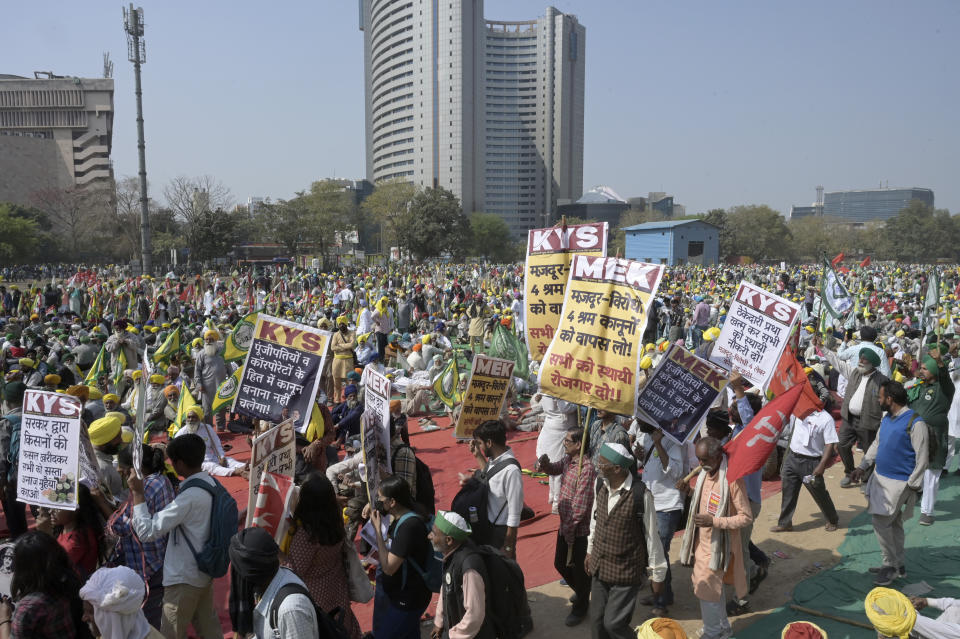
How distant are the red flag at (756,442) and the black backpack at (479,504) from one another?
1413mm

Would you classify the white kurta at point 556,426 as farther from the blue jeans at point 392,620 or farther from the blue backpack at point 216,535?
the blue backpack at point 216,535

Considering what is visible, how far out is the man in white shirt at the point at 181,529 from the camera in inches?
140

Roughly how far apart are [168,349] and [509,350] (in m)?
6.04

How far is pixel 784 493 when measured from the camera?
6.48m

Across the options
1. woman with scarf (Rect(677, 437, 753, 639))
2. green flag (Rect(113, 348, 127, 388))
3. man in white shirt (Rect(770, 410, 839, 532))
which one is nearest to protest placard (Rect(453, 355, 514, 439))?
woman with scarf (Rect(677, 437, 753, 639))

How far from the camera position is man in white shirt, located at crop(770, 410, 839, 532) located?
242 inches

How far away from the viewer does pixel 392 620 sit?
3709 millimetres

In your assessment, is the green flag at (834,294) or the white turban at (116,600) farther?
the green flag at (834,294)

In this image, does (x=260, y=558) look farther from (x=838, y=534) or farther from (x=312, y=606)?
(x=838, y=534)

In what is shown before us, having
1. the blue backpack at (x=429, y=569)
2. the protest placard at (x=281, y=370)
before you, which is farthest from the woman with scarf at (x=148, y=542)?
the blue backpack at (x=429, y=569)

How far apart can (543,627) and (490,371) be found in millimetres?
2286

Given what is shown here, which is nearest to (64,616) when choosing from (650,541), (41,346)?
(650,541)

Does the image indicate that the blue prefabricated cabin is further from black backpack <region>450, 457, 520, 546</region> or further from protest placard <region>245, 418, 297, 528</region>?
protest placard <region>245, 418, 297, 528</region>

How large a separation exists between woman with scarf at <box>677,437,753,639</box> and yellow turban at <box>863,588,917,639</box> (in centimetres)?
109
